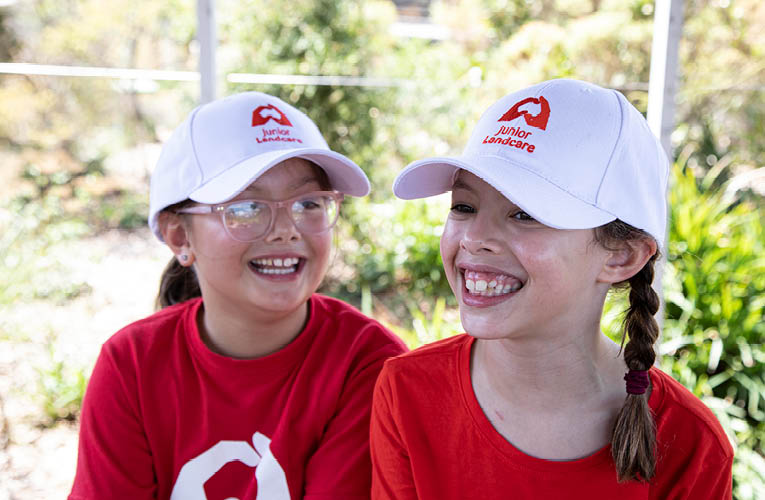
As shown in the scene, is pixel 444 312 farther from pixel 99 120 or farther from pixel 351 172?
pixel 99 120

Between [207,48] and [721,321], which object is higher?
[207,48]

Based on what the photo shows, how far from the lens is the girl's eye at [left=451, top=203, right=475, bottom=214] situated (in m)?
1.45

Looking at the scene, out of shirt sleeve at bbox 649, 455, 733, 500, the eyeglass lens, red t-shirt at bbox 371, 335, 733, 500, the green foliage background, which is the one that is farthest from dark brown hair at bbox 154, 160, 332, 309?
shirt sleeve at bbox 649, 455, 733, 500

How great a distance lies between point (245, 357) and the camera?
1.81 meters

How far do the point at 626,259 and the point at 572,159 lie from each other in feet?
0.87

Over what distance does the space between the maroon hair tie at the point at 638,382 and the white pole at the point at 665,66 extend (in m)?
1.10

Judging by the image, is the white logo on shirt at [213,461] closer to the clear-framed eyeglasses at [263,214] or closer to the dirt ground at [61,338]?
the clear-framed eyeglasses at [263,214]

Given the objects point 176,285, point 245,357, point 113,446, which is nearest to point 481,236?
point 245,357

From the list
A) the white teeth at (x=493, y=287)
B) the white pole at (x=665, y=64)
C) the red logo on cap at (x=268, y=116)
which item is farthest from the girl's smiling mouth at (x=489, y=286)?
the white pole at (x=665, y=64)

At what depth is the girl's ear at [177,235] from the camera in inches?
71.9

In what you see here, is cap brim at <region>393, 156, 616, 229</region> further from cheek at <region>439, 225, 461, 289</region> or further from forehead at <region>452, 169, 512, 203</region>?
cheek at <region>439, 225, 461, 289</region>

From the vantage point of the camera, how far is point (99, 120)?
271 inches

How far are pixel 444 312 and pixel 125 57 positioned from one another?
16.3ft

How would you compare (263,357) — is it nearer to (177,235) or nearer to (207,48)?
(177,235)
